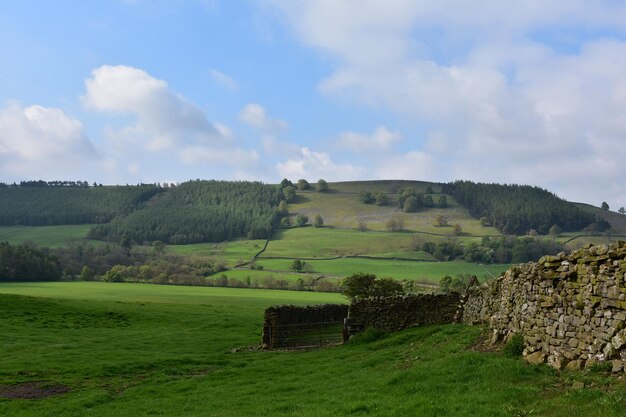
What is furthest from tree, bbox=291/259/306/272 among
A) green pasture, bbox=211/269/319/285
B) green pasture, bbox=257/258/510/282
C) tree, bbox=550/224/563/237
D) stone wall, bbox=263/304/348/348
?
stone wall, bbox=263/304/348/348

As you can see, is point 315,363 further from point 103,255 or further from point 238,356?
point 103,255

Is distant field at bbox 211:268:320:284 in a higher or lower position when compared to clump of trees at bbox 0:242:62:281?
lower

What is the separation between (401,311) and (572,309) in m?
14.6

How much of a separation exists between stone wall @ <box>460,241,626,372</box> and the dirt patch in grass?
15472 millimetres

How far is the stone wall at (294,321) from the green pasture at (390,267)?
6848 cm

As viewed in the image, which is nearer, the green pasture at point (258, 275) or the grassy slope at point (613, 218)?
the green pasture at point (258, 275)

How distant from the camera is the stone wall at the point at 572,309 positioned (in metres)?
11.1

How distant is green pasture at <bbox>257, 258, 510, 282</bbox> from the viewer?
11356cm

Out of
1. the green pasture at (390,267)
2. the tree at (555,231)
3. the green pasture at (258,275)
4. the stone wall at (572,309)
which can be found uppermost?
the tree at (555,231)

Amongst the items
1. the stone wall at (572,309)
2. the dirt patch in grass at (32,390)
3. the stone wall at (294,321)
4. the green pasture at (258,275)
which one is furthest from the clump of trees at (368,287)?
the green pasture at (258,275)

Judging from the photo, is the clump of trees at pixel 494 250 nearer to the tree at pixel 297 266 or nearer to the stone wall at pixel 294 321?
the tree at pixel 297 266

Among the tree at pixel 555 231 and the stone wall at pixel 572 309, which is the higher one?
the tree at pixel 555 231

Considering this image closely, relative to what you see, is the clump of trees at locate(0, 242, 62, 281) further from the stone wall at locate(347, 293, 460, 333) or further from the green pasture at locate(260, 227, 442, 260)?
the stone wall at locate(347, 293, 460, 333)

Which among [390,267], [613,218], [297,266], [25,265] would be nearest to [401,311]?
[25,265]
